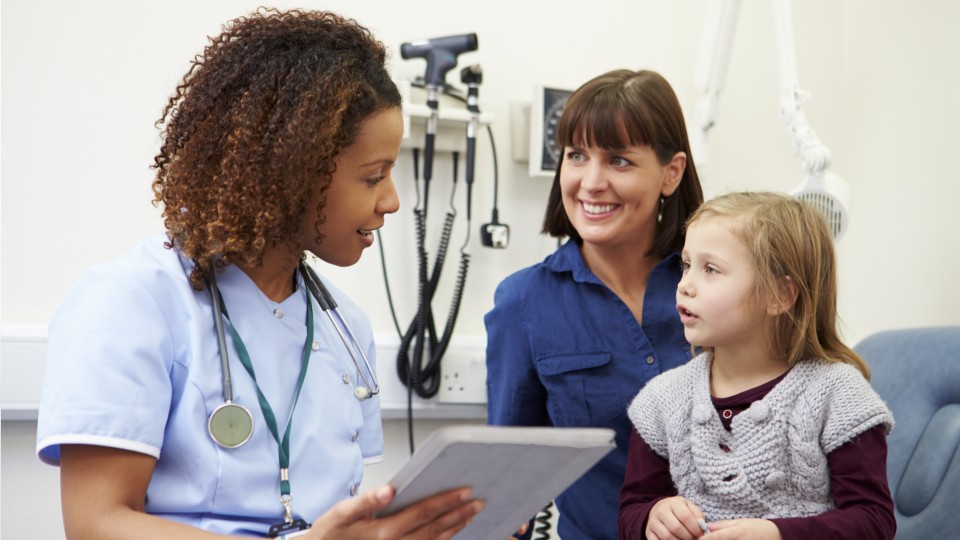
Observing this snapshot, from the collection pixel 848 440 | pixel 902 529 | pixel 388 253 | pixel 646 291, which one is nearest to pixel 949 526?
pixel 902 529

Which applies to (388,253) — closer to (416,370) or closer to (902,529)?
(416,370)

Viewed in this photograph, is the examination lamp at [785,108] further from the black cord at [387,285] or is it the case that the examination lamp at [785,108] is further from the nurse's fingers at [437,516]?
the nurse's fingers at [437,516]

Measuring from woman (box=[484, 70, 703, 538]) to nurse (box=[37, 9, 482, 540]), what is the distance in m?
0.42

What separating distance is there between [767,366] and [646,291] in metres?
0.34

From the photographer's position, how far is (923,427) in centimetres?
146

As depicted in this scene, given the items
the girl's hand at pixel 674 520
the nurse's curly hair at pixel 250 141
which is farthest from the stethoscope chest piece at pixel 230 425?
the girl's hand at pixel 674 520

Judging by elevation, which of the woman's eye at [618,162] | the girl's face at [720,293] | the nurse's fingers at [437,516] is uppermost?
the woman's eye at [618,162]

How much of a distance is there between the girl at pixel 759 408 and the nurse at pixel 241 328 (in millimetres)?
405

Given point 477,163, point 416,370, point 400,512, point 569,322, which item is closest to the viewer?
point 400,512

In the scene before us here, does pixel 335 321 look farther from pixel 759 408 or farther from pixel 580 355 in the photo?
pixel 759 408

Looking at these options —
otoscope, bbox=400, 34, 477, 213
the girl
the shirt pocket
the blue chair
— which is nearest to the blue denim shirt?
the shirt pocket

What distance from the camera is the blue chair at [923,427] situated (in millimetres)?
1357

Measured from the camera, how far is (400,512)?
87cm

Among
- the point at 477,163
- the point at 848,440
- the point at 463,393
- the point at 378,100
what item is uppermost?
the point at 378,100
